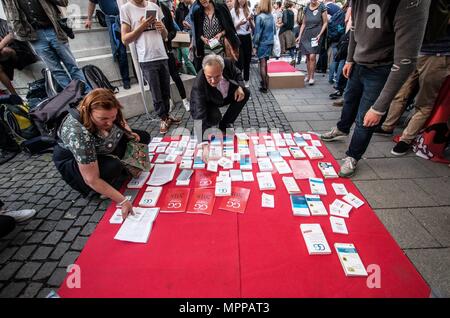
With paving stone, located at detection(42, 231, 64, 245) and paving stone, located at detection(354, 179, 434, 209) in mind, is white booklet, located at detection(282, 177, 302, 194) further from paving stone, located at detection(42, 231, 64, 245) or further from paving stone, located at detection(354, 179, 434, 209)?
paving stone, located at detection(42, 231, 64, 245)

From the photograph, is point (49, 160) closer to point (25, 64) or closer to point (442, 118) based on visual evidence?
point (25, 64)

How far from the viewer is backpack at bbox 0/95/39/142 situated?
10.2 ft

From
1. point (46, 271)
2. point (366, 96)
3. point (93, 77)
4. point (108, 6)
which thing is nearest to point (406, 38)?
point (366, 96)

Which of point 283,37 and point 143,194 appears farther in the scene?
point 283,37

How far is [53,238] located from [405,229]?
9.38ft

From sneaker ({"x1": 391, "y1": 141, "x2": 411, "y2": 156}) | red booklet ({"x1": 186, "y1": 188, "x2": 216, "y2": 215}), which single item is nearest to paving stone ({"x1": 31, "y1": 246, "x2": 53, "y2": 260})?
red booklet ({"x1": 186, "y1": 188, "x2": 216, "y2": 215})

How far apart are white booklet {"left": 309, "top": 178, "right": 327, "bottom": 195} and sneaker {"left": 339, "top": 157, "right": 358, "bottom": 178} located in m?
0.29

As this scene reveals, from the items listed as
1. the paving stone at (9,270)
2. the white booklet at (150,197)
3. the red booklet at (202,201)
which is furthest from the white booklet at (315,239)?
the paving stone at (9,270)

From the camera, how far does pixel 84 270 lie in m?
1.66

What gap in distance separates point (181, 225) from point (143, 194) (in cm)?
61

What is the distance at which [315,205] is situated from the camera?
2.13m

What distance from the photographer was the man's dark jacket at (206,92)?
2730 millimetres

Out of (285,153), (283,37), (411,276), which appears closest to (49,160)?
(285,153)

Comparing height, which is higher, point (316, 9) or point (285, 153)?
point (316, 9)
